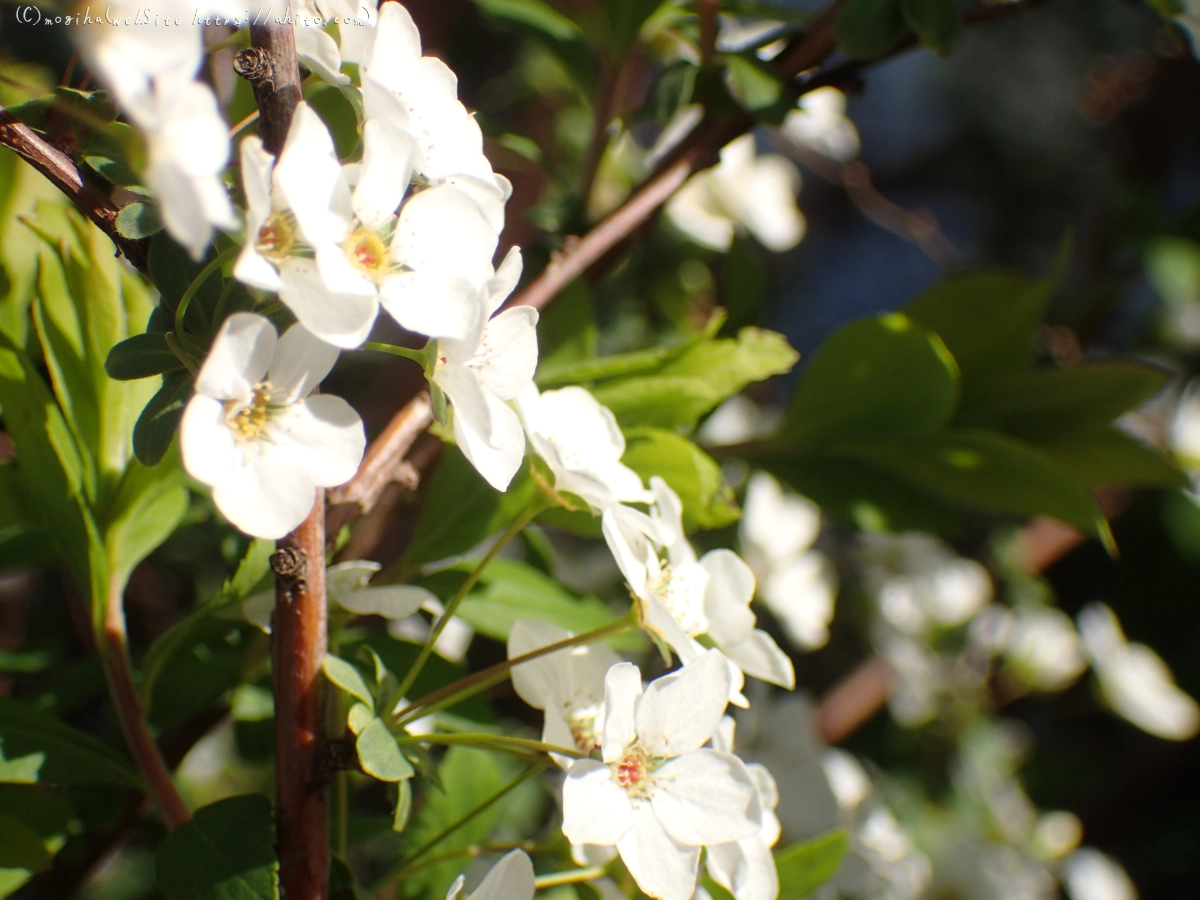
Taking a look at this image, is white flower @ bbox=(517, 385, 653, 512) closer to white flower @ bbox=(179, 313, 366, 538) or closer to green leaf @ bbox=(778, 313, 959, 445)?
white flower @ bbox=(179, 313, 366, 538)

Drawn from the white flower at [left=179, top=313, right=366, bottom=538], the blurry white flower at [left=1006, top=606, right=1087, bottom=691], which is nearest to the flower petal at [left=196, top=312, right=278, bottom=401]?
the white flower at [left=179, top=313, right=366, bottom=538]

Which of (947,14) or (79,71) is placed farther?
(79,71)

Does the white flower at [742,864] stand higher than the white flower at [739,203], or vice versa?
the white flower at [742,864]

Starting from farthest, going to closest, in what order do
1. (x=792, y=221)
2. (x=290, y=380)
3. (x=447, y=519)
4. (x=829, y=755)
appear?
(x=792, y=221)
(x=829, y=755)
(x=447, y=519)
(x=290, y=380)

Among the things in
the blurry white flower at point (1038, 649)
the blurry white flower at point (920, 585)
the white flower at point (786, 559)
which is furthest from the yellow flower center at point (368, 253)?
the blurry white flower at point (1038, 649)

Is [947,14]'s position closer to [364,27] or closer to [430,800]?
[364,27]

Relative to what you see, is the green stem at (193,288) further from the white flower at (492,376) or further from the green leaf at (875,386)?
the green leaf at (875,386)

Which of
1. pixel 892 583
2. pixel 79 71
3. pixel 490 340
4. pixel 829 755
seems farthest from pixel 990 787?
pixel 79 71

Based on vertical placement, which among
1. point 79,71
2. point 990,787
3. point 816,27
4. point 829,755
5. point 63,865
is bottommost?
point 990,787
